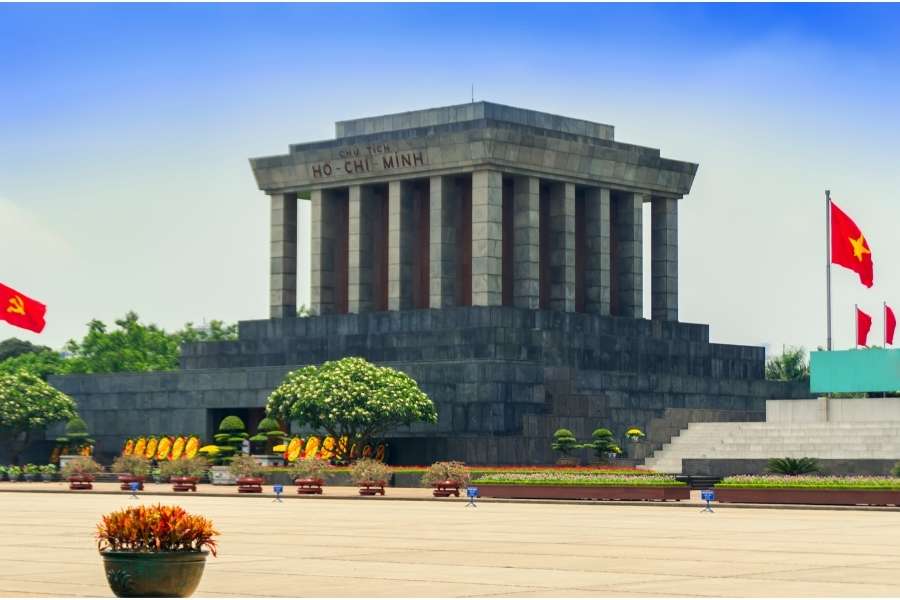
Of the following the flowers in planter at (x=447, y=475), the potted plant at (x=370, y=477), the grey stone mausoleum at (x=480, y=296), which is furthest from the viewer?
the grey stone mausoleum at (x=480, y=296)

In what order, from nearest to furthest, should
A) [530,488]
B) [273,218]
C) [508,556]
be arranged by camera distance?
[508,556], [530,488], [273,218]

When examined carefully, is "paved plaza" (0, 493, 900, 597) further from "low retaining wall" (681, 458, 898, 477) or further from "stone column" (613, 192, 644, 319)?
"stone column" (613, 192, 644, 319)

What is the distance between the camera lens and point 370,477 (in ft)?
229

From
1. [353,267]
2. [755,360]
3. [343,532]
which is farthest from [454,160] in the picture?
[343,532]

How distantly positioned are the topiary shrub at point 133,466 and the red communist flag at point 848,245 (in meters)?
34.3

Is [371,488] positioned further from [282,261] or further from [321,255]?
[282,261]

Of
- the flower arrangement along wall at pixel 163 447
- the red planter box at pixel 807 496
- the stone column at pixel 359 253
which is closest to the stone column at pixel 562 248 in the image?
the stone column at pixel 359 253

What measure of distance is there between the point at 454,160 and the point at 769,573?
A: 2607 inches

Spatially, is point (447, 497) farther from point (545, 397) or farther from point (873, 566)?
point (873, 566)

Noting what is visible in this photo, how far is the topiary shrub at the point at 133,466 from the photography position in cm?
8269

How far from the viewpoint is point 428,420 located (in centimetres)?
8275

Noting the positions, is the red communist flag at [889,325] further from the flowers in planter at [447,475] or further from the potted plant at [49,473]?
the potted plant at [49,473]

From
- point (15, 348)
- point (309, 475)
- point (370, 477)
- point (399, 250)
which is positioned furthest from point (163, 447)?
point (15, 348)

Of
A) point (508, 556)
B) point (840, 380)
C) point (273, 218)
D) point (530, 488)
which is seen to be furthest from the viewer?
point (273, 218)
